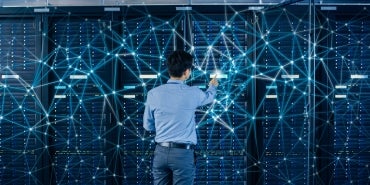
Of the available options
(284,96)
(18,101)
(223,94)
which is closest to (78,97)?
(18,101)

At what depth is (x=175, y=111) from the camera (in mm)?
2709

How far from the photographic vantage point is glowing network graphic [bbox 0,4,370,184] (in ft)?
12.9

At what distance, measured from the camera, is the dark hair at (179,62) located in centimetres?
276

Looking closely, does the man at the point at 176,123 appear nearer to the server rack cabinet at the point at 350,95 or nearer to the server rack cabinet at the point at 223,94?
the server rack cabinet at the point at 223,94

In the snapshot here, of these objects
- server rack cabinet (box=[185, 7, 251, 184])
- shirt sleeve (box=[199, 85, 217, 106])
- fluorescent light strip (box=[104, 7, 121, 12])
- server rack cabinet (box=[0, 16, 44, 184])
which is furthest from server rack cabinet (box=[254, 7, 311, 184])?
server rack cabinet (box=[0, 16, 44, 184])

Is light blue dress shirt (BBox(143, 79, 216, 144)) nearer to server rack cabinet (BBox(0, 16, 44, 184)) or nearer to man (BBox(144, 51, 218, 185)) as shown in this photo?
man (BBox(144, 51, 218, 185))

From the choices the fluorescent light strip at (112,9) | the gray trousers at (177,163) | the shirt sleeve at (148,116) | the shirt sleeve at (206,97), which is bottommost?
the gray trousers at (177,163)

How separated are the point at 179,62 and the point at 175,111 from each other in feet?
1.02

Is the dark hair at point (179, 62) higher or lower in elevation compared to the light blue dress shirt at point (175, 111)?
higher

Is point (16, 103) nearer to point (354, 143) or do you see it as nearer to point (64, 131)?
point (64, 131)

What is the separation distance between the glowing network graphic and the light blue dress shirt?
3.93 feet

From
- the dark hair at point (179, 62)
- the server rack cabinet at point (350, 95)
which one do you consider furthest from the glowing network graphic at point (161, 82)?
the dark hair at point (179, 62)

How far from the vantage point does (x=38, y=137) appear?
3.92 metres

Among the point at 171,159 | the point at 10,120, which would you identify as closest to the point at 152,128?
the point at 171,159
